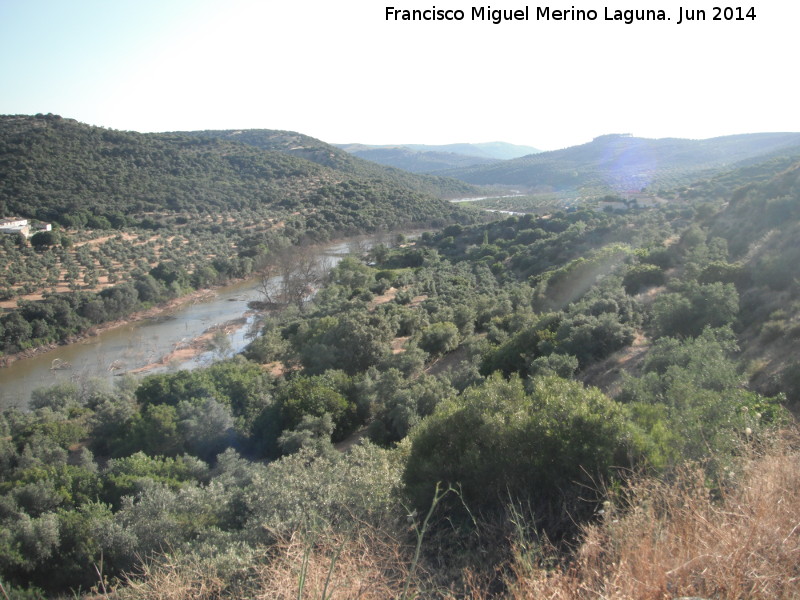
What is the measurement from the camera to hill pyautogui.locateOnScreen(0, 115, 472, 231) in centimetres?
4106

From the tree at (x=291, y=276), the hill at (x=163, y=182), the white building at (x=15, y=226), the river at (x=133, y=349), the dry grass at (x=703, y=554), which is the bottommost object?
the river at (x=133, y=349)

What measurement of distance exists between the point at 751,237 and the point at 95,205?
150 ft

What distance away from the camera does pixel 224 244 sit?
41.1m

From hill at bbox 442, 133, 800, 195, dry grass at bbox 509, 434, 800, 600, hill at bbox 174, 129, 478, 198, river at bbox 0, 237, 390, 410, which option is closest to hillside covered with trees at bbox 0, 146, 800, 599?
dry grass at bbox 509, 434, 800, 600

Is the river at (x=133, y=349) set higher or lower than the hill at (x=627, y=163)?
lower

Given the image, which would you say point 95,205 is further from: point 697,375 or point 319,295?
point 697,375

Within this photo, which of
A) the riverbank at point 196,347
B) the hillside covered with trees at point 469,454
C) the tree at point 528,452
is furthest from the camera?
the riverbank at point 196,347

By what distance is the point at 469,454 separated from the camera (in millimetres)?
5566

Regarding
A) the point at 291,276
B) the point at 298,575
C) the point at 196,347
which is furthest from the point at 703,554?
the point at 291,276

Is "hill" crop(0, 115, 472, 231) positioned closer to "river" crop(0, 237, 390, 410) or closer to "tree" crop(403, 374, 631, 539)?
"river" crop(0, 237, 390, 410)

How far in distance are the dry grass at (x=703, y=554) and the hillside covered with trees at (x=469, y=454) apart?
0.07 ft

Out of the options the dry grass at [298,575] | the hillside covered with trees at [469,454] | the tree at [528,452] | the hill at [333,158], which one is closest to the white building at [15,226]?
the hillside covered with trees at [469,454]

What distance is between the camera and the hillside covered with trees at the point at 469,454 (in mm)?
3320

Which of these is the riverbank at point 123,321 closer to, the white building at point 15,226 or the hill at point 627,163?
the white building at point 15,226
